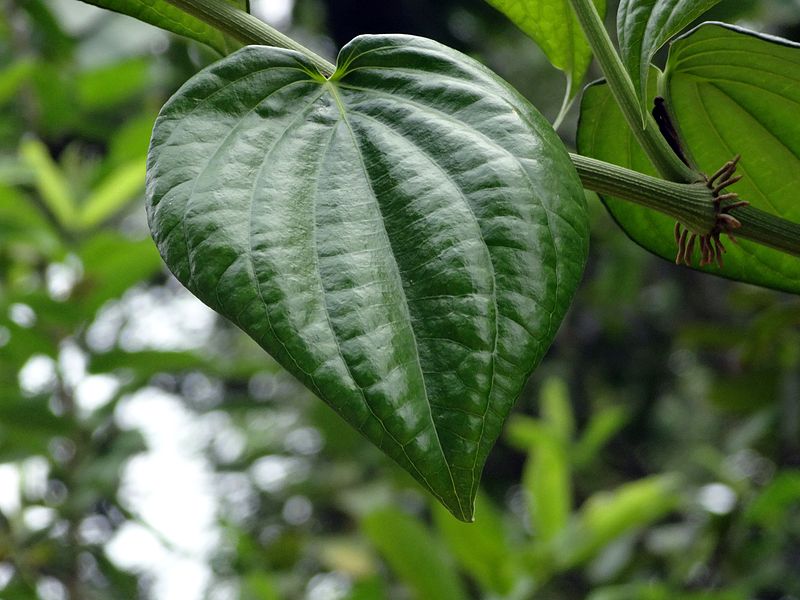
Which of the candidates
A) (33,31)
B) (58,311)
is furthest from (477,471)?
(33,31)

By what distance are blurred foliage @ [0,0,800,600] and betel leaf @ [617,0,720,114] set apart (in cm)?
61

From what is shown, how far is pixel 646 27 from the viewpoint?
0.30 meters

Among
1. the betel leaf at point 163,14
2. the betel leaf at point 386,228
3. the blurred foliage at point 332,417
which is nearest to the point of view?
the betel leaf at point 386,228

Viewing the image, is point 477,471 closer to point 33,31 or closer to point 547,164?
point 547,164

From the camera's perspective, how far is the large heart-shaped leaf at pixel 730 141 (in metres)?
0.35

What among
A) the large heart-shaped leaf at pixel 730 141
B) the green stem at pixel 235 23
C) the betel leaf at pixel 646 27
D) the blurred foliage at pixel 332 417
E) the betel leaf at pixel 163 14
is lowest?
the blurred foliage at pixel 332 417

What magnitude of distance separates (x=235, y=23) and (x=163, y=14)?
0.04m

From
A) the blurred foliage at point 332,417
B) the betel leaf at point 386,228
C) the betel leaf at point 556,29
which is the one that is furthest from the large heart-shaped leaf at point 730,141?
the blurred foliage at point 332,417

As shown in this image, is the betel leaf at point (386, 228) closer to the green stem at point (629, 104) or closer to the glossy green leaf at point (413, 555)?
the green stem at point (629, 104)

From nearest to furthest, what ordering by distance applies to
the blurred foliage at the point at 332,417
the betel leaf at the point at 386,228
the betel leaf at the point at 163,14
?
1. the betel leaf at the point at 386,228
2. the betel leaf at the point at 163,14
3. the blurred foliage at the point at 332,417

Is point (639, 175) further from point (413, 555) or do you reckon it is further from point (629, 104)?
point (413, 555)

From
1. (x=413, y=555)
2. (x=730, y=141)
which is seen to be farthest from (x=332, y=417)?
(x=730, y=141)

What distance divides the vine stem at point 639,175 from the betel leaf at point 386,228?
0.09ft

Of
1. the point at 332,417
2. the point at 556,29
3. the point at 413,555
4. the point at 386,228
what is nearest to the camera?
the point at 386,228
